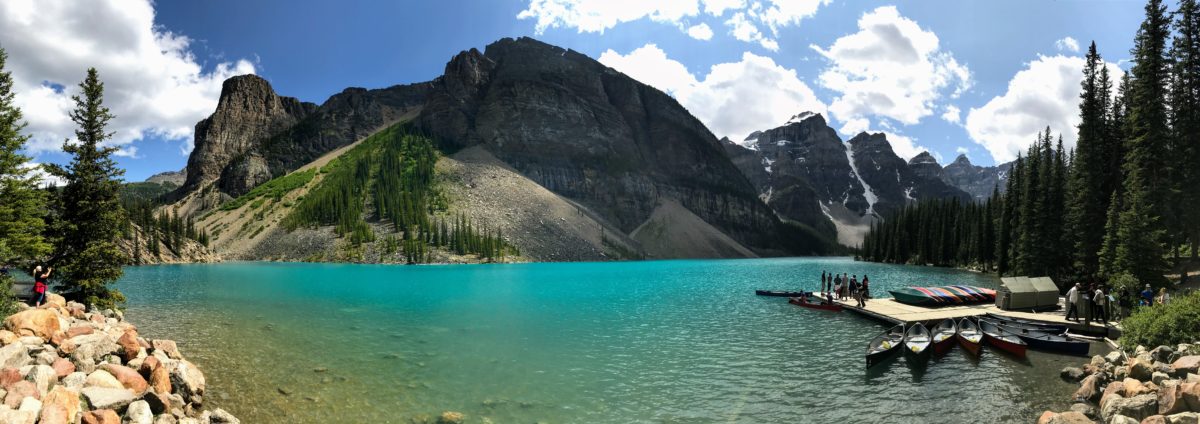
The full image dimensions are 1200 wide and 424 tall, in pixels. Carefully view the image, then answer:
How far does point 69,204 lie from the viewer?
30.4 meters

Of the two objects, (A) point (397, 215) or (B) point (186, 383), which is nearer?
(B) point (186, 383)

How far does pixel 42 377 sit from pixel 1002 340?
38.1 m

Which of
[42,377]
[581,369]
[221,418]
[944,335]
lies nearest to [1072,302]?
[944,335]

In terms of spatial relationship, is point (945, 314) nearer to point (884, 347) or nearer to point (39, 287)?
point (884, 347)

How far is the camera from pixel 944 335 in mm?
29453

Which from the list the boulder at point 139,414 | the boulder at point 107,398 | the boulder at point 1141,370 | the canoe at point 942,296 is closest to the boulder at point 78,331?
the boulder at point 107,398

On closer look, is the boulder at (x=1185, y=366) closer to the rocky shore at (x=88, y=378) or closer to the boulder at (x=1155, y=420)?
the boulder at (x=1155, y=420)

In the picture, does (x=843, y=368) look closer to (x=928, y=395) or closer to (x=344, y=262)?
(x=928, y=395)

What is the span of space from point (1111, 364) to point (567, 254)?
6041 inches

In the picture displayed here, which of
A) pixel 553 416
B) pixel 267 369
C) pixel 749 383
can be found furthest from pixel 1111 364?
pixel 267 369

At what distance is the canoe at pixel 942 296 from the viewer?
137 ft

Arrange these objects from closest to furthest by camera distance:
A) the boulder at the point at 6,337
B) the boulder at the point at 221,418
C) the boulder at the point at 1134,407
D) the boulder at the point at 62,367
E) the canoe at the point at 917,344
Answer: the boulder at the point at 62,367
the boulder at the point at 1134,407
the boulder at the point at 221,418
the boulder at the point at 6,337
the canoe at the point at 917,344

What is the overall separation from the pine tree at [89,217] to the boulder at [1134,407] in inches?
1752

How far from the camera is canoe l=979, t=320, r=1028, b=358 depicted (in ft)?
87.0
